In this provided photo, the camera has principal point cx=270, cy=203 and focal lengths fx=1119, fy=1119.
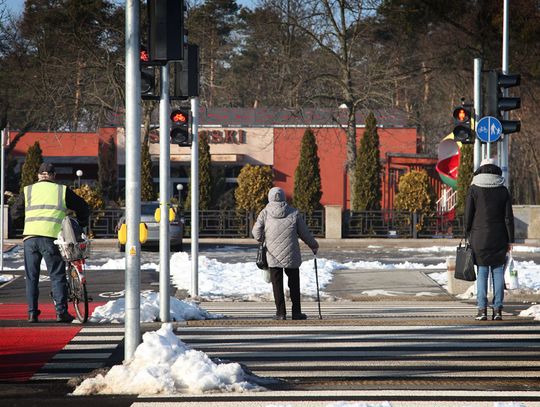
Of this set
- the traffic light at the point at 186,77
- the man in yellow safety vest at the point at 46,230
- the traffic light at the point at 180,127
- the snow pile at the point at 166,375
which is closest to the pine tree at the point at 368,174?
the traffic light at the point at 180,127

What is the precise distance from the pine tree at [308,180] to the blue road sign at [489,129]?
90.8ft

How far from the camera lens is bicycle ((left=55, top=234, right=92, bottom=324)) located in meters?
13.6

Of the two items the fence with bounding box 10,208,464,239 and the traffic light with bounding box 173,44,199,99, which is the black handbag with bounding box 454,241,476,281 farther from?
the fence with bounding box 10,208,464,239

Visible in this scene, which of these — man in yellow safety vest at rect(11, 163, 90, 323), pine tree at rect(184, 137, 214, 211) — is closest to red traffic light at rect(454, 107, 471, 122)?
man in yellow safety vest at rect(11, 163, 90, 323)

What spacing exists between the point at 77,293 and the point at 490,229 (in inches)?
199

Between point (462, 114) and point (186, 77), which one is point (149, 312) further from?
point (462, 114)

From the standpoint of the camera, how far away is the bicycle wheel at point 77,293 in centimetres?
1346

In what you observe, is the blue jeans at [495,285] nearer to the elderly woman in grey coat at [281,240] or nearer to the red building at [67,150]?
the elderly woman in grey coat at [281,240]

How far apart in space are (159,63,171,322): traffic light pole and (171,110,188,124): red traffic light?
7.21 feet

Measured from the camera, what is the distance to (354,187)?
46.7 metres

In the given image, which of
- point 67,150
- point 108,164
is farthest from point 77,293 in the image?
point 67,150

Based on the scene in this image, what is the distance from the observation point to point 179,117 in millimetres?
16391

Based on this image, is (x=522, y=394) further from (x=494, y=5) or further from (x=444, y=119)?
(x=444, y=119)

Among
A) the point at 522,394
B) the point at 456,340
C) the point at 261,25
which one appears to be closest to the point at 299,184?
the point at 261,25
